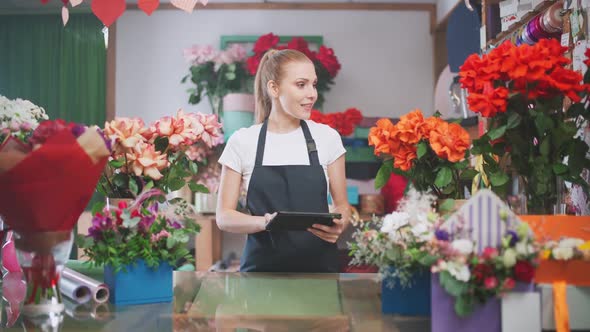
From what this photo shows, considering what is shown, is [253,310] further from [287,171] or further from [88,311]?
[287,171]

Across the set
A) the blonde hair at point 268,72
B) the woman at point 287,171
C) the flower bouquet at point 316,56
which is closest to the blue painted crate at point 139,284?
the woman at point 287,171

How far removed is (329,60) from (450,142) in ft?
12.6

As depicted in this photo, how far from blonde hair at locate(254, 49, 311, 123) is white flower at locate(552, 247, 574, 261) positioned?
1365 millimetres

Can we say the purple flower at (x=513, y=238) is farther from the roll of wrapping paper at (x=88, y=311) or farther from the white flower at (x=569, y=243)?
the roll of wrapping paper at (x=88, y=311)

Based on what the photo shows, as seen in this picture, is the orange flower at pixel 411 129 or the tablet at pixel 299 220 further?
the tablet at pixel 299 220

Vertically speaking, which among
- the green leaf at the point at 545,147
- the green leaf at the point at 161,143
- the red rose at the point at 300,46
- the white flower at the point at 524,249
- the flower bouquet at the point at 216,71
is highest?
the red rose at the point at 300,46

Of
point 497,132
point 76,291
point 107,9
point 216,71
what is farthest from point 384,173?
point 216,71

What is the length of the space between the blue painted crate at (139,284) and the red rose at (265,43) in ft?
13.0

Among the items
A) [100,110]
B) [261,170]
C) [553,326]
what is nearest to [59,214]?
[553,326]

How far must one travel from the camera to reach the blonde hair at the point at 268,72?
2.29 meters

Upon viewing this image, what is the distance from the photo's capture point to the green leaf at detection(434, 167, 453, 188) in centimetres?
161

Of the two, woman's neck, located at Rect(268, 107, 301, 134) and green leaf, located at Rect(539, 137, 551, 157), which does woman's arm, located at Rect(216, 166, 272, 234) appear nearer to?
woman's neck, located at Rect(268, 107, 301, 134)

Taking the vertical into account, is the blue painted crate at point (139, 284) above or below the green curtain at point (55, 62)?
below

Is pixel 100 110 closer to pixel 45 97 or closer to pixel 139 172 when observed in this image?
pixel 45 97
